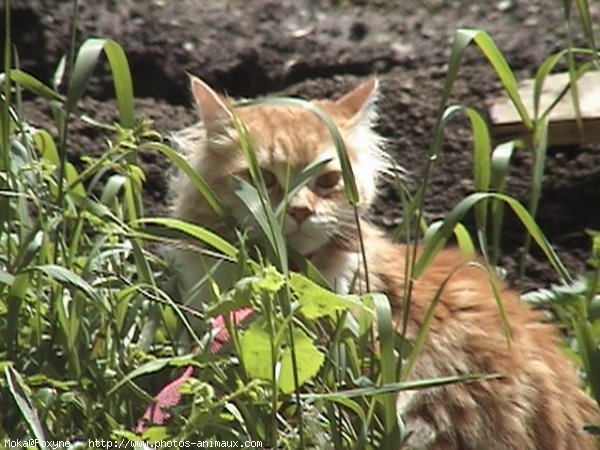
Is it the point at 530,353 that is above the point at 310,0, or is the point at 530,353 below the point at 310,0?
below

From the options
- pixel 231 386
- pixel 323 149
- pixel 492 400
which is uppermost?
pixel 323 149

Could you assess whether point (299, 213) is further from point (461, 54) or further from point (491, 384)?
point (461, 54)

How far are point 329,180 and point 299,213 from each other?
0.49ft

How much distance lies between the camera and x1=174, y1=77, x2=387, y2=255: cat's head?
11.8ft

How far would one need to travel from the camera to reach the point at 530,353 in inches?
132

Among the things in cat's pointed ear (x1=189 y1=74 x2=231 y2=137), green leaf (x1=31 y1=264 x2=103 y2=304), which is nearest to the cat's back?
cat's pointed ear (x1=189 y1=74 x2=231 y2=137)

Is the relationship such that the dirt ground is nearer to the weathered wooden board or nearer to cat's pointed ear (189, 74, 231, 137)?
the weathered wooden board

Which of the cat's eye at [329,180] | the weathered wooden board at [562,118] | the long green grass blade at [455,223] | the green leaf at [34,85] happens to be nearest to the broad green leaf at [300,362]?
the long green grass blade at [455,223]

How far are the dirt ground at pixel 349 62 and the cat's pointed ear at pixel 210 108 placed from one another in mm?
941

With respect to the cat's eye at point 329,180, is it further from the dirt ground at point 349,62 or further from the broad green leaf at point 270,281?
the broad green leaf at point 270,281

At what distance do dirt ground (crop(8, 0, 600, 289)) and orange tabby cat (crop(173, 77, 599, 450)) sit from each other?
2.86 feet

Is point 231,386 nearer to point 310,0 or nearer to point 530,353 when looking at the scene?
point 530,353

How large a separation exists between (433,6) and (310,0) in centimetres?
51

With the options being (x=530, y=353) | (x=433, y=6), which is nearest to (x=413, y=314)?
(x=530, y=353)
